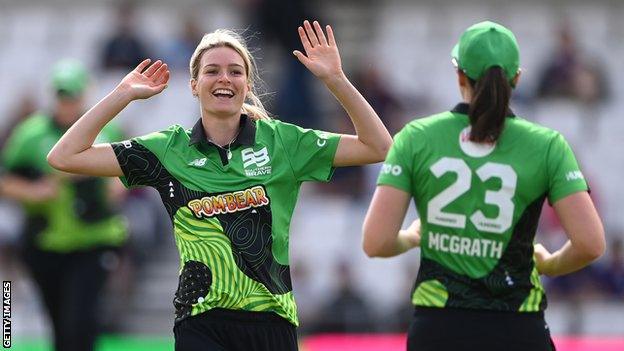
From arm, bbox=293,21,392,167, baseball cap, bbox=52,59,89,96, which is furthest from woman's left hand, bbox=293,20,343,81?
baseball cap, bbox=52,59,89,96

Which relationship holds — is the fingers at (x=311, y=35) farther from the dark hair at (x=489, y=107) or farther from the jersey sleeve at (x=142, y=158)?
the dark hair at (x=489, y=107)

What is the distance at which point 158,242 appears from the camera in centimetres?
1431

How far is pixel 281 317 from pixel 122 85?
3.78 ft

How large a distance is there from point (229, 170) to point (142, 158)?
14.3 inches

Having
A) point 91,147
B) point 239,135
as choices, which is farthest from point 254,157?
point 91,147

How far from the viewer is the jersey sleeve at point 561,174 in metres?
5.01

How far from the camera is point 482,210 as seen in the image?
5.02 metres

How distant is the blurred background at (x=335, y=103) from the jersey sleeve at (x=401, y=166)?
18.7ft

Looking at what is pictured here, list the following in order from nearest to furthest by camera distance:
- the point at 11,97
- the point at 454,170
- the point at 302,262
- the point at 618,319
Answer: the point at 454,170 < the point at 618,319 < the point at 302,262 < the point at 11,97

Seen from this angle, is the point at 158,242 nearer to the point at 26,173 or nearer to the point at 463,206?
the point at 26,173

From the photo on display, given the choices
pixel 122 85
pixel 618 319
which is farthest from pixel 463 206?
pixel 618 319

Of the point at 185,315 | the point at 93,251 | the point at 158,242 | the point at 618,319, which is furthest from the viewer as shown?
the point at 158,242

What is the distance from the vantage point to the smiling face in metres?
5.79

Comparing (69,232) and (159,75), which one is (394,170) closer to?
(159,75)
